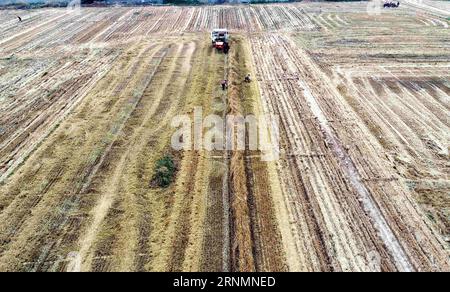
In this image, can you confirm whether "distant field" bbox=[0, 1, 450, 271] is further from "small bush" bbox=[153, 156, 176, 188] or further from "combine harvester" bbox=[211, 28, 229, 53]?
"combine harvester" bbox=[211, 28, 229, 53]

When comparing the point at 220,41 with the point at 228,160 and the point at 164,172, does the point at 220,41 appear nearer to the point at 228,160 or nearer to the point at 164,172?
the point at 228,160

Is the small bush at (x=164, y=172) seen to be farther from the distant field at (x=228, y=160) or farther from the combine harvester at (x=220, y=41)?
the combine harvester at (x=220, y=41)

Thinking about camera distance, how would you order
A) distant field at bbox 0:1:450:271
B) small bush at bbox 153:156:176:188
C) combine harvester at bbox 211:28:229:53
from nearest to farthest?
distant field at bbox 0:1:450:271, small bush at bbox 153:156:176:188, combine harvester at bbox 211:28:229:53

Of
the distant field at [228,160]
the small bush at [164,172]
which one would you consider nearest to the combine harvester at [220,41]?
the distant field at [228,160]

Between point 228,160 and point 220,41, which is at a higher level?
point 220,41

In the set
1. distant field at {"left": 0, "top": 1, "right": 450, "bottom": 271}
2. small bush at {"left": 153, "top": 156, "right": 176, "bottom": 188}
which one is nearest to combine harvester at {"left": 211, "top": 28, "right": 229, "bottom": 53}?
distant field at {"left": 0, "top": 1, "right": 450, "bottom": 271}

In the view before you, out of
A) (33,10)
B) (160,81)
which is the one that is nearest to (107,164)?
(160,81)

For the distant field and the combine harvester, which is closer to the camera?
Result: the distant field

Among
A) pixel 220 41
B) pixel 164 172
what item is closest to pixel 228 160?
pixel 164 172

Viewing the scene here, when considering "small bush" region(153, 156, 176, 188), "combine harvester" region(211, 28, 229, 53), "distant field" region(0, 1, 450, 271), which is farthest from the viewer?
"combine harvester" region(211, 28, 229, 53)
